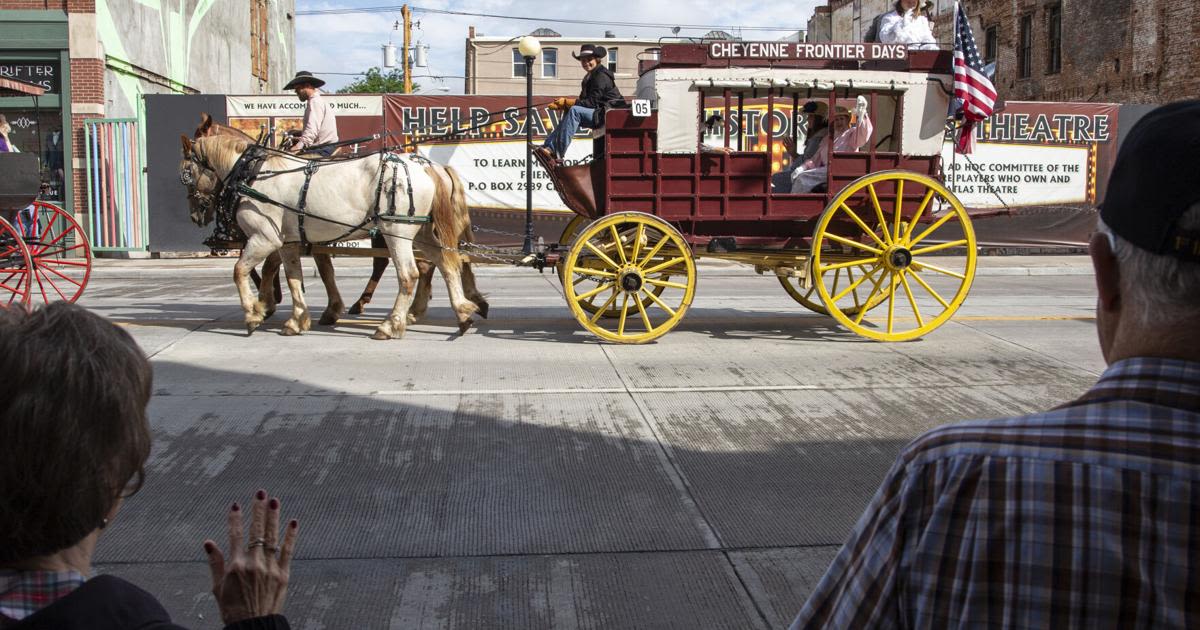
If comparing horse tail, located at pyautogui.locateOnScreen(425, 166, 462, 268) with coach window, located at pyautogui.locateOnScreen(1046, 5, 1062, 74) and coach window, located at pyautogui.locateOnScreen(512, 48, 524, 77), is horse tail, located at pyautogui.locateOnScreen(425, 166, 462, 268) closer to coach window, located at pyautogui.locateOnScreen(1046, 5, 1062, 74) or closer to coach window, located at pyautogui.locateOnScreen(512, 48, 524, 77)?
coach window, located at pyautogui.locateOnScreen(1046, 5, 1062, 74)

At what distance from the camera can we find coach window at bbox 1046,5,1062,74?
3002cm

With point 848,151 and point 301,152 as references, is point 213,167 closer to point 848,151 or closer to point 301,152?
point 301,152

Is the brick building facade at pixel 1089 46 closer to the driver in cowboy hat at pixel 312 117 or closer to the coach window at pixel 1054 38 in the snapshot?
the coach window at pixel 1054 38

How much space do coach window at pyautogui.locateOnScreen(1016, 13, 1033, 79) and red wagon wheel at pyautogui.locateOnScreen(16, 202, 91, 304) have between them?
26803 mm

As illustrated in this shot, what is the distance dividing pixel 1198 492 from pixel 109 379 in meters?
1.65

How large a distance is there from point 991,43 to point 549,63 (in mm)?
30140

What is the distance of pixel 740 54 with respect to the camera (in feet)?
32.1

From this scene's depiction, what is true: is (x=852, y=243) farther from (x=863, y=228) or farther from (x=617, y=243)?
(x=617, y=243)

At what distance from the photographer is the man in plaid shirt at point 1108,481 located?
1.40m

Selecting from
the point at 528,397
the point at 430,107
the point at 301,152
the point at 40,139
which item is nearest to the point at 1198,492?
the point at 528,397

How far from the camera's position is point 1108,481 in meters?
1.42

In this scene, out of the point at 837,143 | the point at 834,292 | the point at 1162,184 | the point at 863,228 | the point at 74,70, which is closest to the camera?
the point at 1162,184

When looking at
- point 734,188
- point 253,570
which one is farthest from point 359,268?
point 253,570

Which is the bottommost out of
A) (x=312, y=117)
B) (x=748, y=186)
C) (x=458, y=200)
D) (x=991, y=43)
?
(x=458, y=200)
